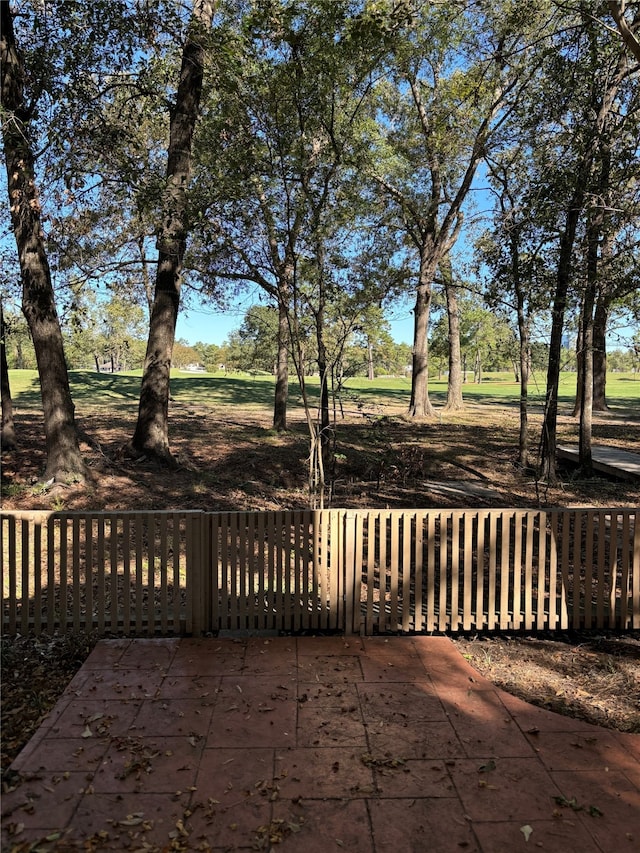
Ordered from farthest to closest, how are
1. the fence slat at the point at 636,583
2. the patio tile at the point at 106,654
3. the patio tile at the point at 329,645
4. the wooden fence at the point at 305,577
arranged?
the fence slat at the point at 636,583
the wooden fence at the point at 305,577
the patio tile at the point at 329,645
the patio tile at the point at 106,654

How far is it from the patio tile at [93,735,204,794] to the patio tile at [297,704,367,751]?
0.52 m

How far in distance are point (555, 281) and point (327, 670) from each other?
669cm

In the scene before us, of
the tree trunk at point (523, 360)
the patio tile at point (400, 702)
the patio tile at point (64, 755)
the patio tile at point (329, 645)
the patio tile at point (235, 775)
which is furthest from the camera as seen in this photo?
the tree trunk at point (523, 360)

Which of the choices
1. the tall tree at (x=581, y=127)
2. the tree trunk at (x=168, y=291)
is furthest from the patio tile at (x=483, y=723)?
the tree trunk at (x=168, y=291)

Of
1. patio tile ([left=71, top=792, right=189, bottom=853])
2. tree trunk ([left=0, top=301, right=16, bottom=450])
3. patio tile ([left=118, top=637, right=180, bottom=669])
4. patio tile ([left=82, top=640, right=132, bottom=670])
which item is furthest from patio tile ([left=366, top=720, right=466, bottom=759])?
tree trunk ([left=0, top=301, right=16, bottom=450])

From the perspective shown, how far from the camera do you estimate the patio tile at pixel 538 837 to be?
2.19 metres

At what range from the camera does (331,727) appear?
2.99 meters

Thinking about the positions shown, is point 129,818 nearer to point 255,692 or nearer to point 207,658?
point 255,692

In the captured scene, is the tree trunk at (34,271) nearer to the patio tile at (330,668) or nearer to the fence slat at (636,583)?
the patio tile at (330,668)

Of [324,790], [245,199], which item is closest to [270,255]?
[245,199]

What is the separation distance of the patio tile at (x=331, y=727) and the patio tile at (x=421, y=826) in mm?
432

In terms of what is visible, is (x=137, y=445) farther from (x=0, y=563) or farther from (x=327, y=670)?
(x=327, y=670)

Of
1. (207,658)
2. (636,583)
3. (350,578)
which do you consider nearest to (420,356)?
(636,583)

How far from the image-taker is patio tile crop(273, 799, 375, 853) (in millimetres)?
2182
